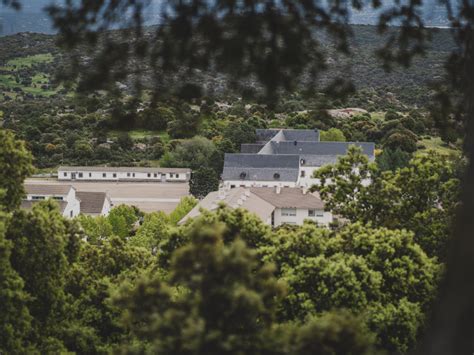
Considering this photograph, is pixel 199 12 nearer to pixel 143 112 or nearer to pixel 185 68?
pixel 185 68

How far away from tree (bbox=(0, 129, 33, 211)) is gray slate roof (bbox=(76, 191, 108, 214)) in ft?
83.3

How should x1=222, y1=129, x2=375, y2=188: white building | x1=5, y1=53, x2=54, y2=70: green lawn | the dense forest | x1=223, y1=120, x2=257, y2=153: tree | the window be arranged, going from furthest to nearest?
x1=5, y1=53, x2=54, y2=70: green lawn, x1=223, y1=120, x2=257, y2=153: tree, x1=222, y1=129, x2=375, y2=188: white building, the window, the dense forest

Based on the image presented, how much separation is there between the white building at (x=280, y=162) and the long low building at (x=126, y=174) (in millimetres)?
4747

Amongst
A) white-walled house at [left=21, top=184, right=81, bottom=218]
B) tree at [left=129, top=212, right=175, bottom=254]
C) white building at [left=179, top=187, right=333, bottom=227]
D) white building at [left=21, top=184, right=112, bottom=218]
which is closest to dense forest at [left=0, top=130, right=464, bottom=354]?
tree at [left=129, top=212, right=175, bottom=254]

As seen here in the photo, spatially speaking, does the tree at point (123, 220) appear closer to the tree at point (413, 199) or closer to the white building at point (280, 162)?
the white building at point (280, 162)

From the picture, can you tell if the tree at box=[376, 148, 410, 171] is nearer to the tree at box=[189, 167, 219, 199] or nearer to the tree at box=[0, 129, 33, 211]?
the tree at box=[189, 167, 219, 199]

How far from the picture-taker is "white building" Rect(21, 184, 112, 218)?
3478 centimetres

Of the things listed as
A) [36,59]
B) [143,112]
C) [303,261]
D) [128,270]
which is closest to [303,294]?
[303,261]

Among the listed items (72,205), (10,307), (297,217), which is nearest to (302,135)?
(297,217)

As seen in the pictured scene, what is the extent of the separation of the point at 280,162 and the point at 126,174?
1136 cm

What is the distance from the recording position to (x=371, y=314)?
38.3 ft

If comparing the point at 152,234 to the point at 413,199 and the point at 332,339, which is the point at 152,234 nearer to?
the point at 413,199

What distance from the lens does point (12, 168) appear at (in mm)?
12250

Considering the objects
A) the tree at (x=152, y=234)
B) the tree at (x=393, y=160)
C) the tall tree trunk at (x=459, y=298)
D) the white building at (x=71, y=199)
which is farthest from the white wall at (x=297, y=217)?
the tall tree trunk at (x=459, y=298)
